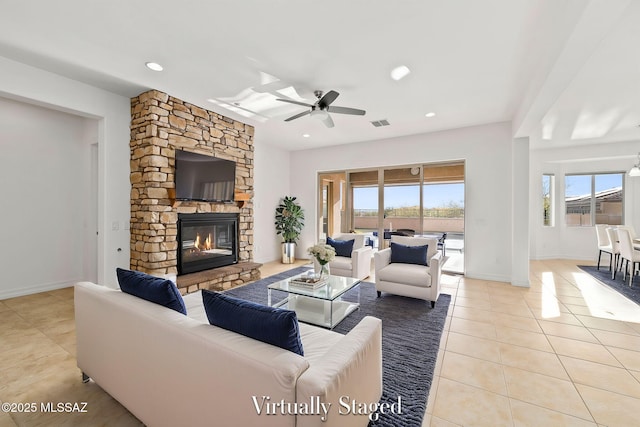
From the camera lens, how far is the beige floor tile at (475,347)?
247 cm

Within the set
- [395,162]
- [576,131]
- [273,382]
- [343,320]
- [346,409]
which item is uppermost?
[576,131]

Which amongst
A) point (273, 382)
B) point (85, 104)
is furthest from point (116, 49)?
point (273, 382)

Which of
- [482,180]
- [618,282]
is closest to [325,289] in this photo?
[482,180]

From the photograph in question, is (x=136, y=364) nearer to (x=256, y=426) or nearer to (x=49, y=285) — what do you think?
(x=256, y=426)

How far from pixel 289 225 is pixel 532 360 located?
5.20 m

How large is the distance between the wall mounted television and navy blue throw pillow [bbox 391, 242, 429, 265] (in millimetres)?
2990

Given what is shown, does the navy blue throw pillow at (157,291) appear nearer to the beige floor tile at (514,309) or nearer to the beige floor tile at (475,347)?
the beige floor tile at (475,347)

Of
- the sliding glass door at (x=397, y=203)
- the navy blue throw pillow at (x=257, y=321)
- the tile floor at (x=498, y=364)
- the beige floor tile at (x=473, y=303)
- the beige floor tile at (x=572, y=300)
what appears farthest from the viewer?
the sliding glass door at (x=397, y=203)

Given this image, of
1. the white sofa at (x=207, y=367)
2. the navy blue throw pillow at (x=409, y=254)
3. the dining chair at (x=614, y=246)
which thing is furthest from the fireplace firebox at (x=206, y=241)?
the dining chair at (x=614, y=246)

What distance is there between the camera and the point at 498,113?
14.9ft

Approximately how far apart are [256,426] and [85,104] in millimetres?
4381

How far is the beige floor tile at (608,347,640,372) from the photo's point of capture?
2.31 m

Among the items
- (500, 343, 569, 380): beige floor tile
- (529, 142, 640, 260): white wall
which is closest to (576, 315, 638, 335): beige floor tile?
(500, 343, 569, 380): beige floor tile

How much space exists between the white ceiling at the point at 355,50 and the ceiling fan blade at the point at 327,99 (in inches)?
11.0
